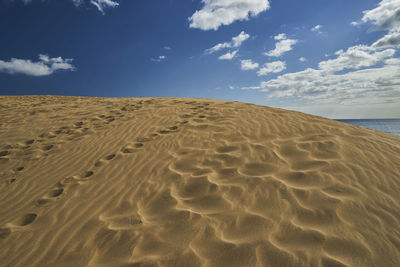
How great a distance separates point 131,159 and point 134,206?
153 cm

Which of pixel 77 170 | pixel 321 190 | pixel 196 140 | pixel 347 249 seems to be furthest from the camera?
pixel 196 140

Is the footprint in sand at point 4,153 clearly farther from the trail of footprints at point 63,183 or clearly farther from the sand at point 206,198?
the sand at point 206,198

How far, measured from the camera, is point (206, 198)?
2.75 meters

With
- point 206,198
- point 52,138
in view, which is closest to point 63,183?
point 206,198

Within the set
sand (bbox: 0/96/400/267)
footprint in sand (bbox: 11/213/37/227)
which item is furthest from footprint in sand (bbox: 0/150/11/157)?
footprint in sand (bbox: 11/213/37/227)

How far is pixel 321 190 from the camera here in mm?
2652

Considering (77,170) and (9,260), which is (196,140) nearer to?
(77,170)

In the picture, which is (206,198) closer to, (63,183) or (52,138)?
(63,183)

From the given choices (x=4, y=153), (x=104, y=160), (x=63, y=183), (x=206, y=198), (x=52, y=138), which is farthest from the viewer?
(x=52, y=138)

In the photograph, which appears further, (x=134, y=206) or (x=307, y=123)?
(x=307, y=123)

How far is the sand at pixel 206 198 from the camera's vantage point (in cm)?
196

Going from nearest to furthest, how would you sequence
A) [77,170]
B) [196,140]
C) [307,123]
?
[77,170] → [196,140] → [307,123]

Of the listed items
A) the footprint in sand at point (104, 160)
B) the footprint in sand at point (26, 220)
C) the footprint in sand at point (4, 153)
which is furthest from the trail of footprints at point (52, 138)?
the footprint in sand at point (26, 220)

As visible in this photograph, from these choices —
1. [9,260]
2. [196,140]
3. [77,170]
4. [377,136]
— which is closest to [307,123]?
[377,136]
